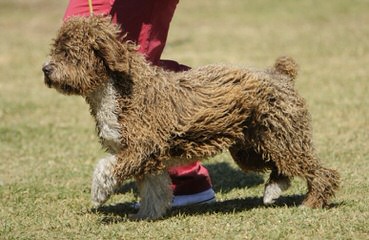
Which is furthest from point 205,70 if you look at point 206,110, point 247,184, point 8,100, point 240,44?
point 240,44

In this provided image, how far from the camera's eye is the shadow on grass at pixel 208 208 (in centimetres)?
682

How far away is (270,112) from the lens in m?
6.57

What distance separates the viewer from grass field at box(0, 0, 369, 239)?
20.6 feet

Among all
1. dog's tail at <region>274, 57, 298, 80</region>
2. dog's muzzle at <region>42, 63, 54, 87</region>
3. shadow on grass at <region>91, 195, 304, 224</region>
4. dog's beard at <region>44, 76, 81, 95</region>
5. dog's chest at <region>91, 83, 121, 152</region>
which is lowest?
shadow on grass at <region>91, 195, 304, 224</region>

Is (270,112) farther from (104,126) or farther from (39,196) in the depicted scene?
(39,196)

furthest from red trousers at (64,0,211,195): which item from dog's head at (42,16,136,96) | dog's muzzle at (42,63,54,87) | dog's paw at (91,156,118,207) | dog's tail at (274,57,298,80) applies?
dog's paw at (91,156,118,207)

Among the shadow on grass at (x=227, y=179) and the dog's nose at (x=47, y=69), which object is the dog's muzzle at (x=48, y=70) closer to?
the dog's nose at (x=47, y=69)

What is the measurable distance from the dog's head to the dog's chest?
110 millimetres

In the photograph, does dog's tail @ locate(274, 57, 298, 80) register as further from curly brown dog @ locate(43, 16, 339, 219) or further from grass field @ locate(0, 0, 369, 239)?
grass field @ locate(0, 0, 369, 239)

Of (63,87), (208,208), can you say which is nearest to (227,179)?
(208,208)

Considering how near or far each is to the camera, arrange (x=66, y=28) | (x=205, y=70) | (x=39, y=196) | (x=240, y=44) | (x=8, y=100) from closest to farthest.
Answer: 1. (x=66, y=28)
2. (x=205, y=70)
3. (x=39, y=196)
4. (x=8, y=100)
5. (x=240, y=44)

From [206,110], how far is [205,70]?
405mm

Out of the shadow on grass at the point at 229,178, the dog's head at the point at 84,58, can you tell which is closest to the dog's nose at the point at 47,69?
the dog's head at the point at 84,58

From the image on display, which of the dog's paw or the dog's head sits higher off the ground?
the dog's head
